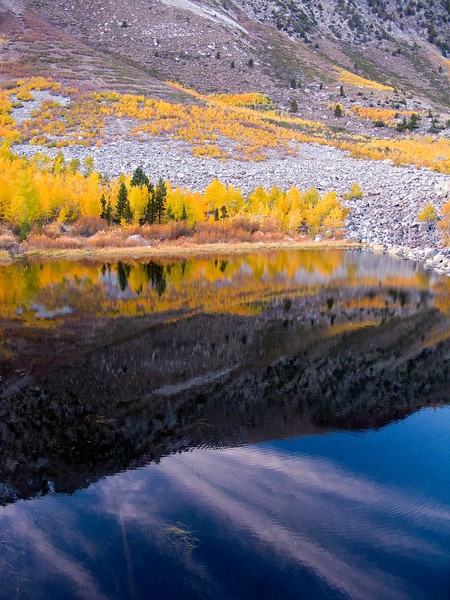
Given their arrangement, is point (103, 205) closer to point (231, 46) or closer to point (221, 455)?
point (221, 455)

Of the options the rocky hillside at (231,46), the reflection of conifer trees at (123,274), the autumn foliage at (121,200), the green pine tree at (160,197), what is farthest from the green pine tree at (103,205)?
the rocky hillside at (231,46)

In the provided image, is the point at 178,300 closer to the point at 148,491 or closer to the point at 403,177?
the point at 148,491

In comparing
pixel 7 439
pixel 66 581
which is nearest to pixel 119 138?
pixel 7 439

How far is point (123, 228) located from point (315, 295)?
66.0 feet

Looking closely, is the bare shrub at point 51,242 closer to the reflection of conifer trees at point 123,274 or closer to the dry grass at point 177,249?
the dry grass at point 177,249

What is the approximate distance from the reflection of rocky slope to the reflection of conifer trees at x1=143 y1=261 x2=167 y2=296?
19.7 ft

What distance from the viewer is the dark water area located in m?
6.43

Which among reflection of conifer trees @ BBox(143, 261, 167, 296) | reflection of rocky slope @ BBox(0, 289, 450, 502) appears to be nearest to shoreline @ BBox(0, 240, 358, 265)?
reflection of conifer trees @ BBox(143, 261, 167, 296)

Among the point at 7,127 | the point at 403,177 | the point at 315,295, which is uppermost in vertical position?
the point at 7,127

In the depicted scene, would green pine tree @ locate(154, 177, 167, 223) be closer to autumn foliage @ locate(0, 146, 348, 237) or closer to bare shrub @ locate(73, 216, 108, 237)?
autumn foliage @ locate(0, 146, 348, 237)

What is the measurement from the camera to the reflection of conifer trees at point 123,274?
24.9 meters

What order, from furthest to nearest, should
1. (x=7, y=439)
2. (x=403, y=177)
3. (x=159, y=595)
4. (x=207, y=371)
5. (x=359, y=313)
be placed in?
1. (x=403, y=177)
2. (x=359, y=313)
3. (x=207, y=371)
4. (x=7, y=439)
5. (x=159, y=595)

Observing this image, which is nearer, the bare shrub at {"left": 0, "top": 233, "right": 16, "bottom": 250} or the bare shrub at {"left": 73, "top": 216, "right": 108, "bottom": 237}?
the bare shrub at {"left": 0, "top": 233, "right": 16, "bottom": 250}

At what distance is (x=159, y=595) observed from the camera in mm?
5977
